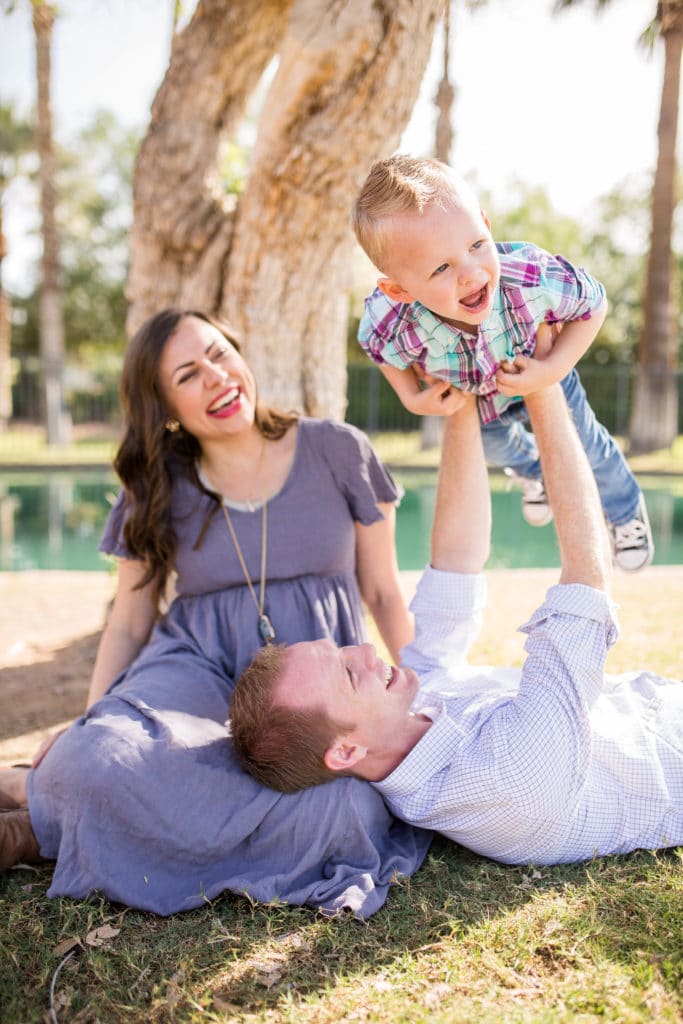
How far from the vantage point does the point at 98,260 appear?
28.2 meters

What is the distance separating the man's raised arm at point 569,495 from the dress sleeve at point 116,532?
4.86 feet

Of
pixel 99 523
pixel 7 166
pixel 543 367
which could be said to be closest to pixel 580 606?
pixel 543 367

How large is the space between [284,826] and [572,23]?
1396 cm

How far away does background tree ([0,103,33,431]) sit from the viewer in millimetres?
19984

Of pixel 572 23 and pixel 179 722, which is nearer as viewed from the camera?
pixel 179 722

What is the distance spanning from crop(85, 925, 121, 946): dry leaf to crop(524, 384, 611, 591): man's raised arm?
4.55 ft

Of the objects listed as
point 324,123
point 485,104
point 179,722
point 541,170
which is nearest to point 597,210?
point 541,170

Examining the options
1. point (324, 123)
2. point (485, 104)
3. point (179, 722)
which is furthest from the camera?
point (485, 104)

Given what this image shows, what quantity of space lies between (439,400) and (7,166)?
2078cm

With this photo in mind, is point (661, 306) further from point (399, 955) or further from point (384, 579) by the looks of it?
point (399, 955)

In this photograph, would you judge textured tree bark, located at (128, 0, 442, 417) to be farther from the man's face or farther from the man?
the man's face

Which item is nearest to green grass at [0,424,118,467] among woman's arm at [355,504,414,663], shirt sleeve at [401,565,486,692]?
woman's arm at [355,504,414,663]

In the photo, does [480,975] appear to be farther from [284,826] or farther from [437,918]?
[284,826]

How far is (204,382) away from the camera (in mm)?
3021
